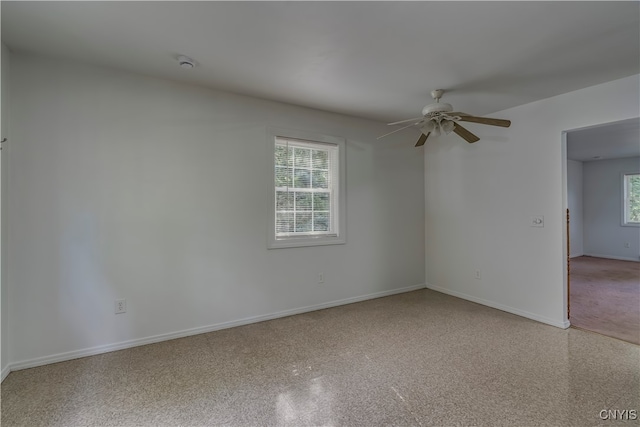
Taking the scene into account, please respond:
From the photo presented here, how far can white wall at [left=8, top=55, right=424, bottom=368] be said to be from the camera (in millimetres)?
2355

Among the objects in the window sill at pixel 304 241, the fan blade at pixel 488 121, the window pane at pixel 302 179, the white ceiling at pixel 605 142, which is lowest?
the window sill at pixel 304 241

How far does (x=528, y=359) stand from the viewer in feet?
7.98

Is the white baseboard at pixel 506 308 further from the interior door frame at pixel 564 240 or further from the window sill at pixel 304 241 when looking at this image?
the window sill at pixel 304 241

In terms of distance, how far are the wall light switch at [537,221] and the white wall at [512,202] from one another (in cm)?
5

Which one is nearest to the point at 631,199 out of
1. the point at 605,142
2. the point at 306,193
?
the point at 605,142

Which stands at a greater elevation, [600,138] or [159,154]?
[600,138]

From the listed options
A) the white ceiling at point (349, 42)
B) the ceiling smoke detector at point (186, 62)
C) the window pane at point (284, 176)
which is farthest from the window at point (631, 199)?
the ceiling smoke detector at point (186, 62)

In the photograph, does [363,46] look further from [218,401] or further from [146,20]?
[218,401]

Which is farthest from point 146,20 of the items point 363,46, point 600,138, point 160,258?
point 600,138

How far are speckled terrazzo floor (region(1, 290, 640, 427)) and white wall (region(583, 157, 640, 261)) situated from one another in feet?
19.5

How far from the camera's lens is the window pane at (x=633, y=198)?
6709 mm

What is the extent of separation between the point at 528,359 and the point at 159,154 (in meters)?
3.72

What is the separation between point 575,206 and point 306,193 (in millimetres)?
7392

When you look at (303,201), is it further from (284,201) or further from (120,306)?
(120,306)
